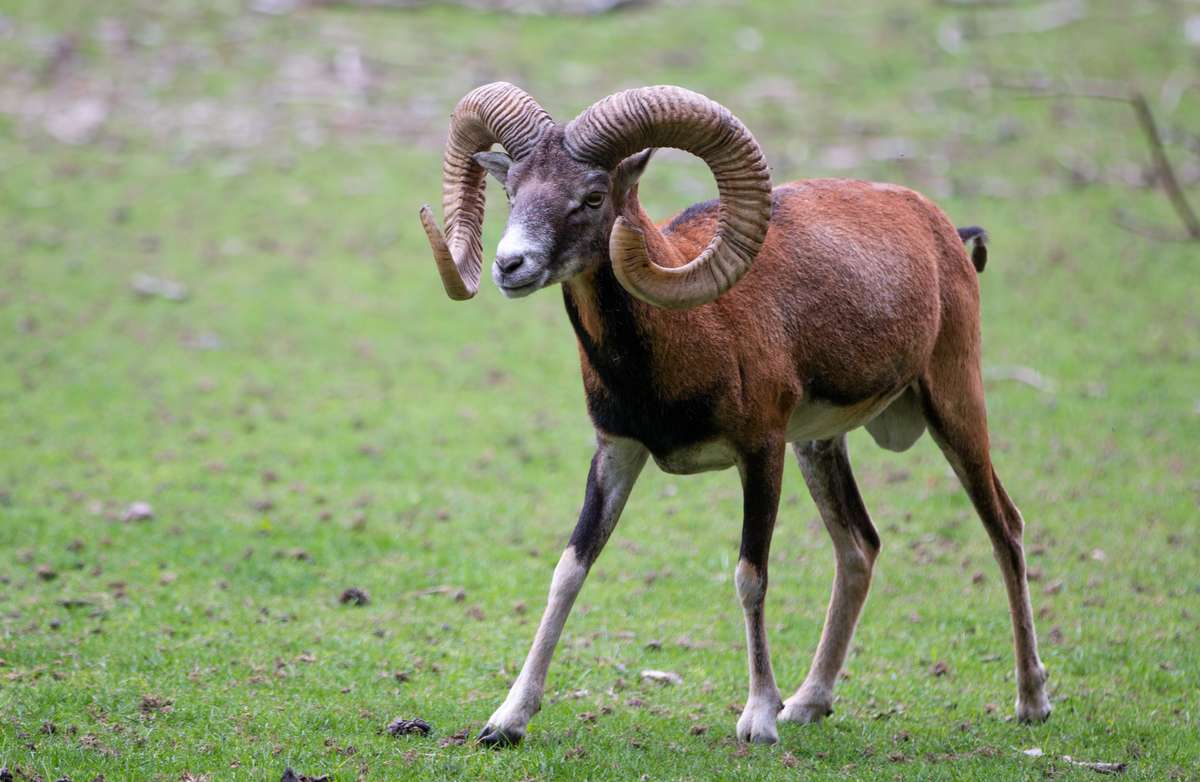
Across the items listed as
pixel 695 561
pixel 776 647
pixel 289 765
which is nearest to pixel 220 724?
pixel 289 765

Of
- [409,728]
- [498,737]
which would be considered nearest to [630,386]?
[498,737]

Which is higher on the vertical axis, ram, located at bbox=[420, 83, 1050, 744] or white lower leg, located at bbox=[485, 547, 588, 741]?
ram, located at bbox=[420, 83, 1050, 744]

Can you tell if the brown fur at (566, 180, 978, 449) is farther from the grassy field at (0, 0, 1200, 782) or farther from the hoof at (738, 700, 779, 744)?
the grassy field at (0, 0, 1200, 782)

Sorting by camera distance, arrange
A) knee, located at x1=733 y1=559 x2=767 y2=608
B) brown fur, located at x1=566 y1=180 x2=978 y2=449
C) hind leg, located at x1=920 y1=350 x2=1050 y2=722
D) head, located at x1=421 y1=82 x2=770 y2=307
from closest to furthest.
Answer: head, located at x1=421 y1=82 x2=770 y2=307, brown fur, located at x1=566 y1=180 x2=978 y2=449, knee, located at x1=733 y1=559 x2=767 y2=608, hind leg, located at x1=920 y1=350 x2=1050 y2=722

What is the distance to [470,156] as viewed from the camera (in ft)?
25.3

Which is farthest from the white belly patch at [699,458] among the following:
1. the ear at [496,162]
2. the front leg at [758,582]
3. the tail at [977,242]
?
the tail at [977,242]

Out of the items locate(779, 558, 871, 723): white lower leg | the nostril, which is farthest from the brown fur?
locate(779, 558, 871, 723): white lower leg

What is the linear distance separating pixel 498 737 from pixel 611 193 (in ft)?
9.08

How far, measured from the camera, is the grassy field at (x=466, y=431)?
7926 mm

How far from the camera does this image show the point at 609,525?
7.74 metres

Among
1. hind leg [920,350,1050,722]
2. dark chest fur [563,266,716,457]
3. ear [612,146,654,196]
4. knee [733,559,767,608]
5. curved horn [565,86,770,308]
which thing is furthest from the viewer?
hind leg [920,350,1050,722]

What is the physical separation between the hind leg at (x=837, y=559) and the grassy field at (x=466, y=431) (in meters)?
0.30

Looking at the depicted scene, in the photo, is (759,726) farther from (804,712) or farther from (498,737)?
(498,737)

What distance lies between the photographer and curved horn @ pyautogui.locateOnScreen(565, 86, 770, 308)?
272 inches
